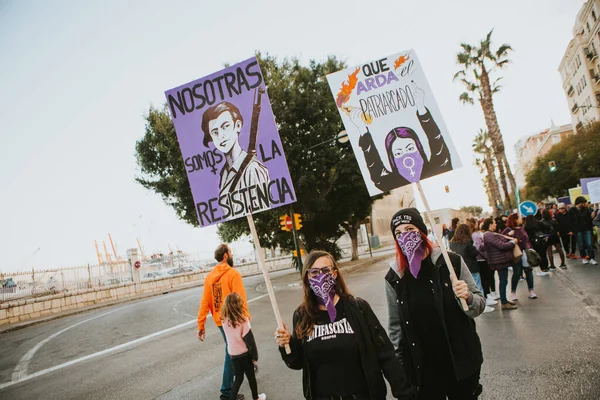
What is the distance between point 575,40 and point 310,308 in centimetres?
6689

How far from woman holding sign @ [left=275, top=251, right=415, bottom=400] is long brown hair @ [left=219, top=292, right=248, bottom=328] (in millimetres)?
1900

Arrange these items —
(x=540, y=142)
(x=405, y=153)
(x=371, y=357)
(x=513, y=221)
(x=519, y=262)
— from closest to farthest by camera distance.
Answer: (x=371, y=357), (x=405, y=153), (x=519, y=262), (x=513, y=221), (x=540, y=142)

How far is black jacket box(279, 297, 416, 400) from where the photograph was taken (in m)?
2.39

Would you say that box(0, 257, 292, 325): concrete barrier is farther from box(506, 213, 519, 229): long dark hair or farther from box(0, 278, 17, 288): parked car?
box(506, 213, 519, 229): long dark hair

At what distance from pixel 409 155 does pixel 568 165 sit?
42.4 meters

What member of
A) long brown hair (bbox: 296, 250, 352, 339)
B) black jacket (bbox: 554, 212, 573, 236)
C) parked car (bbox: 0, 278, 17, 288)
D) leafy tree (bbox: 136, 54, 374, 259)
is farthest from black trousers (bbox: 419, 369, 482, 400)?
parked car (bbox: 0, 278, 17, 288)

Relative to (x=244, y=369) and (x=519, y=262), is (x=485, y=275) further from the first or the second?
(x=244, y=369)

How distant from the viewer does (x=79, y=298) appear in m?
20.8

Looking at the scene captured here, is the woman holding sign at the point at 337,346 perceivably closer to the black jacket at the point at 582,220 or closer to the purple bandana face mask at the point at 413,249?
the purple bandana face mask at the point at 413,249

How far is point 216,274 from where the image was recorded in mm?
4980

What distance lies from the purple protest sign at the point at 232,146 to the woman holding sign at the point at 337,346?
112cm

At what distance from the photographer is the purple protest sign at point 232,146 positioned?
3.57 m

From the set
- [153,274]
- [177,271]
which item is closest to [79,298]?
[153,274]

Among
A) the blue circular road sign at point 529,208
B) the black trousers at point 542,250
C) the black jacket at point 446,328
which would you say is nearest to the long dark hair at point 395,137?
the black jacket at point 446,328
